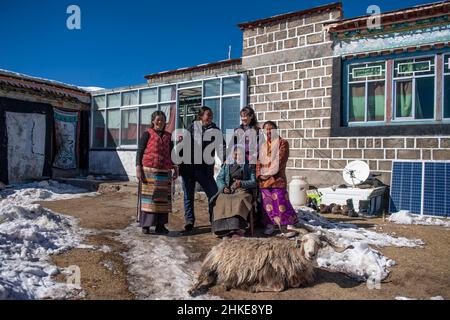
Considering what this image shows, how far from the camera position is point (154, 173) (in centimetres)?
470

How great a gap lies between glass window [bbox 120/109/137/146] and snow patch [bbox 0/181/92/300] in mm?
6333

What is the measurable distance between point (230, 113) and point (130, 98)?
4379mm

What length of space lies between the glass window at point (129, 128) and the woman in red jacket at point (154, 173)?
7.35m

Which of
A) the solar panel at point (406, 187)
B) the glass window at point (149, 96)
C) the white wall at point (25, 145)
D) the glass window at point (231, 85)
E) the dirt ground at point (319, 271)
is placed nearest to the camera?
the dirt ground at point (319, 271)

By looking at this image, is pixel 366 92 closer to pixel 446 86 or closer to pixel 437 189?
pixel 446 86

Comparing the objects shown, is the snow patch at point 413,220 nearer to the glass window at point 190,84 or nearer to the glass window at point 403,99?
the glass window at point 403,99

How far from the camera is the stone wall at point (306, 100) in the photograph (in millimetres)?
7461

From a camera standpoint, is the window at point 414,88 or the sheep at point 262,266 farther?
the window at point 414,88

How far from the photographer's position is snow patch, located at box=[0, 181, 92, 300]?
2711 mm

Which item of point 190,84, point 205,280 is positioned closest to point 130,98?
point 190,84

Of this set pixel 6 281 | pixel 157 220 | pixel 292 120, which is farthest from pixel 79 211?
pixel 292 120

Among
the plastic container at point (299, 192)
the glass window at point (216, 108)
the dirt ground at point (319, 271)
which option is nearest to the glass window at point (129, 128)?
the glass window at point (216, 108)

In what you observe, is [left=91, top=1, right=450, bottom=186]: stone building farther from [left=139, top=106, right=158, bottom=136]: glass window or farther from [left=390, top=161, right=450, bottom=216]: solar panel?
[left=139, top=106, right=158, bottom=136]: glass window
